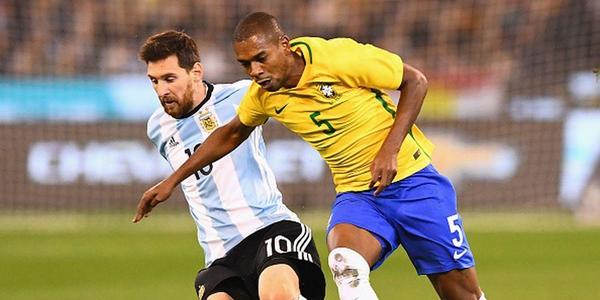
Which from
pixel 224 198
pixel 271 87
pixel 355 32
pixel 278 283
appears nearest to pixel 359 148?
pixel 271 87

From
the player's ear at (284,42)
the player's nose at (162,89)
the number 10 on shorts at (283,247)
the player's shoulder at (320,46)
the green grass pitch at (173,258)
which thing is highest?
the player's ear at (284,42)

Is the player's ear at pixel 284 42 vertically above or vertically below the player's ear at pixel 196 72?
above

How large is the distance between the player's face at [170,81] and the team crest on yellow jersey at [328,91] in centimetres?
74

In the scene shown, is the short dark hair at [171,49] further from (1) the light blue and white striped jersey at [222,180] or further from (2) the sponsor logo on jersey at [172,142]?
(2) the sponsor logo on jersey at [172,142]

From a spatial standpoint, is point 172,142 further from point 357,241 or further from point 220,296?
point 357,241

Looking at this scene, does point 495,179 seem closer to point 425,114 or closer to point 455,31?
point 425,114

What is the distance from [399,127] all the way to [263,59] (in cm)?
78

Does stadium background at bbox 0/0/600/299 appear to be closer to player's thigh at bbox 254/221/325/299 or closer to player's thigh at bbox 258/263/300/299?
player's thigh at bbox 254/221/325/299

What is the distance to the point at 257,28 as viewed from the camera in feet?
20.1

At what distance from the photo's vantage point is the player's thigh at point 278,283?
20.1 feet

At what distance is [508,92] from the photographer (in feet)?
54.2

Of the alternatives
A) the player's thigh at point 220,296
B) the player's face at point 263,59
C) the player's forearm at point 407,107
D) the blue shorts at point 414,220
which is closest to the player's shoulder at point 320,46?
the player's face at point 263,59

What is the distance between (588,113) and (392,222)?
396 inches

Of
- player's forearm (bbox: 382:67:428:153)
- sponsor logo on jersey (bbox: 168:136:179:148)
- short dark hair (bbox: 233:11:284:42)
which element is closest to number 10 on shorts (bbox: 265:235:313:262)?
player's forearm (bbox: 382:67:428:153)
